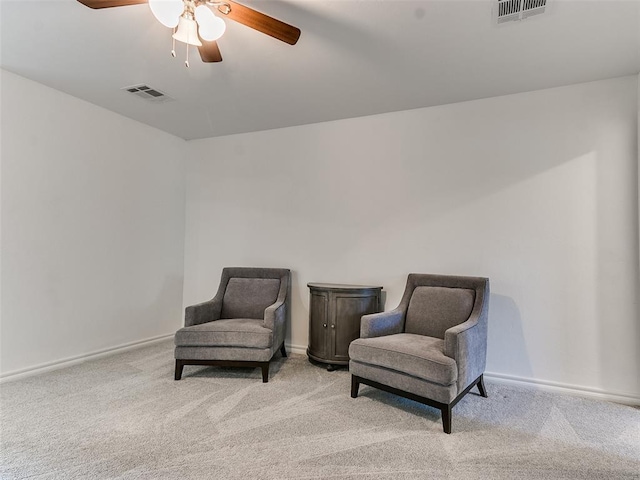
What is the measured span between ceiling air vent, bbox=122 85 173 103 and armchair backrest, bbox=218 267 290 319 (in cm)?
179

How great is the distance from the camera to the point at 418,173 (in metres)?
3.41

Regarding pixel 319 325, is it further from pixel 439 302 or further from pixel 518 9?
pixel 518 9

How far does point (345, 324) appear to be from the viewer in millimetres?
3164

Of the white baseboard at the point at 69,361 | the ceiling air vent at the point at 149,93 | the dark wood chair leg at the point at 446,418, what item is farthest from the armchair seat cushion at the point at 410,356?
the ceiling air vent at the point at 149,93

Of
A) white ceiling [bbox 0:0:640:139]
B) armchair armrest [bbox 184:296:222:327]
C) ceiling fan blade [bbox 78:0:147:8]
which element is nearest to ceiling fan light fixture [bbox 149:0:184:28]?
ceiling fan blade [bbox 78:0:147:8]

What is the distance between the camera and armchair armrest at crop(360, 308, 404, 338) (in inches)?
105

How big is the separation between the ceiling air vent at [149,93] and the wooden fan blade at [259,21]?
1660mm

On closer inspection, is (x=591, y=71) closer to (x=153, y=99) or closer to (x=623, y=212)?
(x=623, y=212)

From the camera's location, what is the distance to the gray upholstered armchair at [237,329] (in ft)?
9.50

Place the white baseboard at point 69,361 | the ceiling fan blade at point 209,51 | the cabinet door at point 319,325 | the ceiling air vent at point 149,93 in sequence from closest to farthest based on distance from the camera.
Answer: the ceiling fan blade at point 209,51, the white baseboard at point 69,361, the ceiling air vent at point 149,93, the cabinet door at point 319,325

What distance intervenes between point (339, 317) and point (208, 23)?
7.84ft

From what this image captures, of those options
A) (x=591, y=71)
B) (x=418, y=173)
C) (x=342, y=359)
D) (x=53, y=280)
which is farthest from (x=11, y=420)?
(x=591, y=71)

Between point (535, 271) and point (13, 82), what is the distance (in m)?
4.60

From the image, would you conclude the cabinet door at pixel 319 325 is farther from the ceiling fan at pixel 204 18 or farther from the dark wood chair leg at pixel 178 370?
the ceiling fan at pixel 204 18
